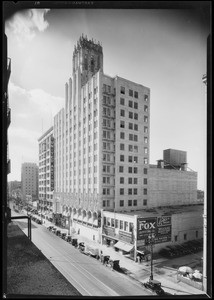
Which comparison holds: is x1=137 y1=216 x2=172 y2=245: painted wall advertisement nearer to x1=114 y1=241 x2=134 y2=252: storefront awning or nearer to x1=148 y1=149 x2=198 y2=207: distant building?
x1=114 y1=241 x2=134 y2=252: storefront awning

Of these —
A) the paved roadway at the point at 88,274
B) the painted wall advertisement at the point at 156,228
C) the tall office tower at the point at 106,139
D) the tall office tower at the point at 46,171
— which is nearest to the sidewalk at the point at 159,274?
the paved roadway at the point at 88,274

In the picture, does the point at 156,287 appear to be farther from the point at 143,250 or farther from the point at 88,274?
the point at 143,250

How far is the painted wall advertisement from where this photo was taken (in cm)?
2256

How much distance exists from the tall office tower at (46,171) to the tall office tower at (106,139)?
1387 cm

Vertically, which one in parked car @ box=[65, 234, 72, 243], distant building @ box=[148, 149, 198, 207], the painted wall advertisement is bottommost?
parked car @ box=[65, 234, 72, 243]

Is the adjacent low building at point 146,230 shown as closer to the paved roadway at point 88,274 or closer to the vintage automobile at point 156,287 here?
the paved roadway at point 88,274

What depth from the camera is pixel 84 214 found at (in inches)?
1358

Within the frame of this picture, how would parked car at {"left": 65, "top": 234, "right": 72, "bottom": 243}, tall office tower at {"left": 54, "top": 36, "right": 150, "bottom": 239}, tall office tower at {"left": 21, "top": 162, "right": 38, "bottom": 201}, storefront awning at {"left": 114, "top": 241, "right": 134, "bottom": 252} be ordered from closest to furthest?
storefront awning at {"left": 114, "top": 241, "right": 134, "bottom": 252}, parked car at {"left": 65, "top": 234, "right": 72, "bottom": 243}, tall office tower at {"left": 54, "top": 36, "right": 150, "bottom": 239}, tall office tower at {"left": 21, "top": 162, "right": 38, "bottom": 201}

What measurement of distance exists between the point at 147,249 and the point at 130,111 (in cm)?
1878

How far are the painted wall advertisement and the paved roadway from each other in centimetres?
525

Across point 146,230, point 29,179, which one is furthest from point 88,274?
point 29,179

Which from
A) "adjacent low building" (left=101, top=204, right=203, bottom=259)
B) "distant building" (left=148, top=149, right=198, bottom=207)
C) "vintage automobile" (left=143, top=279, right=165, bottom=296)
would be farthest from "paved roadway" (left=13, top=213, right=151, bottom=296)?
"distant building" (left=148, top=149, right=198, bottom=207)

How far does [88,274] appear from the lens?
18.3 m

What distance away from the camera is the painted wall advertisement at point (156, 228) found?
22.6 m
